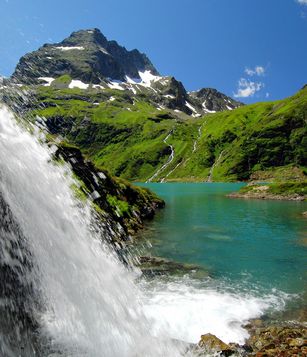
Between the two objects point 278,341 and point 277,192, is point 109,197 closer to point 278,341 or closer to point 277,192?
point 278,341

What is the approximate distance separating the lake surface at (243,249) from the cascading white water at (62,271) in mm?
13673

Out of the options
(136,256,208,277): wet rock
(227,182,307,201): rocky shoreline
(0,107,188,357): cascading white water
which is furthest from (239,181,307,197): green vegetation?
(0,107,188,357): cascading white water

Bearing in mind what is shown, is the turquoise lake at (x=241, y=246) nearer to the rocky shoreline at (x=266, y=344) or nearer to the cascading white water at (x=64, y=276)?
the rocky shoreline at (x=266, y=344)

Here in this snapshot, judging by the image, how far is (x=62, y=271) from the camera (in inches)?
416

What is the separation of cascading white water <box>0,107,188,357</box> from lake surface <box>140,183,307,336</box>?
13.7 meters

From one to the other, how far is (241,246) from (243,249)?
1667 mm

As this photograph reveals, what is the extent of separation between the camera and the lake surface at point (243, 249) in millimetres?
27234

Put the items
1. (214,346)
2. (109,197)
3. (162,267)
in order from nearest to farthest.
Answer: (214,346), (162,267), (109,197)

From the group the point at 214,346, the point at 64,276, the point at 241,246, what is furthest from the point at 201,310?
the point at 241,246

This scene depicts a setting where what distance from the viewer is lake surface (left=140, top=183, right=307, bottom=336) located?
27.2m

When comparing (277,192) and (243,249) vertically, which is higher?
(243,249)

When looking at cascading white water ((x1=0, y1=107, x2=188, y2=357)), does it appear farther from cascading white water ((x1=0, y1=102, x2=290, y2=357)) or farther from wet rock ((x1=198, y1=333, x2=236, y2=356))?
A: wet rock ((x1=198, y1=333, x2=236, y2=356))

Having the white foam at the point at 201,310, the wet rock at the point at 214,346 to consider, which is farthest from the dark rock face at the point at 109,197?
the wet rock at the point at 214,346

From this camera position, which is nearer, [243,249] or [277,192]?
[243,249]
